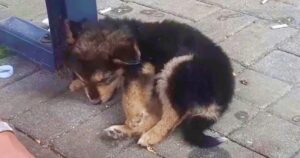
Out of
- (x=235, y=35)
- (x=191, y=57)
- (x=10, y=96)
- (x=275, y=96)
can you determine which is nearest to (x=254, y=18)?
(x=235, y=35)

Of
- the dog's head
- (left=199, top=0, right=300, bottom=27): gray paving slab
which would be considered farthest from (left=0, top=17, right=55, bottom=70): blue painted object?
(left=199, top=0, right=300, bottom=27): gray paving slab

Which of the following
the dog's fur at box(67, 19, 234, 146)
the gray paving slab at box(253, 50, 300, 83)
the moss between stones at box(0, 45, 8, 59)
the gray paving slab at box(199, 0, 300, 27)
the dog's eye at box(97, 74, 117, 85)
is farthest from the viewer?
the gray paving slab at box(199, 0, 300, 27)

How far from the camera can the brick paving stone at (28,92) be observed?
3507 mm

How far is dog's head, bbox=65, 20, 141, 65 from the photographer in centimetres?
307

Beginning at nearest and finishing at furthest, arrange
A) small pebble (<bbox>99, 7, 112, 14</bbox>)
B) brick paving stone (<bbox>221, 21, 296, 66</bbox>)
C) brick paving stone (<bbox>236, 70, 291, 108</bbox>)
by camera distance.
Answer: brick paving stone (<bbox>236, 70, 291, 108</bbox>) → brick paving stone (<bbox>221, 21, 296, 66</bbox>) → small pebble (<bbox>99, 7, 112, 14</bbox>)

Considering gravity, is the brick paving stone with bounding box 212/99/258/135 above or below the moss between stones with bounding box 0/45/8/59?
above

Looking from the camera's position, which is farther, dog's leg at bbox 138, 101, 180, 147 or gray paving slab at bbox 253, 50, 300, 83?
gray paving slab at bbox 253, 50, 300, 83

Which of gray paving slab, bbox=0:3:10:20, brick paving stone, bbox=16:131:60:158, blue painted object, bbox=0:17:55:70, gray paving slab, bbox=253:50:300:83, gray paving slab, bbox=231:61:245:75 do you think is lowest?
brick paving stone, bbox=16:131:60:158

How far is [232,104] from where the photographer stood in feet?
11.3

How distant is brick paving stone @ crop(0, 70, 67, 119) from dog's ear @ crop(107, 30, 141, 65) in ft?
2.32

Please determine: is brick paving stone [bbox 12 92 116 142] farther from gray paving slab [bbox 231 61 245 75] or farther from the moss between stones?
gray paving slab [bbox 231 61 245 75]

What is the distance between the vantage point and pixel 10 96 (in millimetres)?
3617

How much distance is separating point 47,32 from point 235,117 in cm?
141

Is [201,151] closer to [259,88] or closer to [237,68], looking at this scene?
[259,88]
